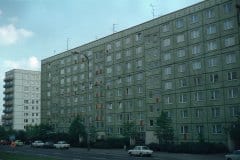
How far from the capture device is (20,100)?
168 meters

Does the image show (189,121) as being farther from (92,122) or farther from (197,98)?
(92,122)

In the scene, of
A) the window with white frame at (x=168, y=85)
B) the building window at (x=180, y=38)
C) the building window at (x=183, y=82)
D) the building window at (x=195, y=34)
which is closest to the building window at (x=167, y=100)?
the window with white frame at (x=168, y=85)

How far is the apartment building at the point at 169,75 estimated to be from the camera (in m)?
63.8

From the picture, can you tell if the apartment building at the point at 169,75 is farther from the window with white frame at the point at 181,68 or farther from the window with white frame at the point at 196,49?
the window with white frame at the point at 196,49

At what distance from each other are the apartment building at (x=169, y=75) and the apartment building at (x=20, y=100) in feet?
221

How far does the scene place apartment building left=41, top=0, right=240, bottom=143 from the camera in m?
63.8

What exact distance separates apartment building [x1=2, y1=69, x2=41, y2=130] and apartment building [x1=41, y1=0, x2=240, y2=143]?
67.4 meters

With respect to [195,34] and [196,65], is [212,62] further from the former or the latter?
[195,34]

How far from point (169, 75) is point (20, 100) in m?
107

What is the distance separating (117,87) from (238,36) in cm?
3259

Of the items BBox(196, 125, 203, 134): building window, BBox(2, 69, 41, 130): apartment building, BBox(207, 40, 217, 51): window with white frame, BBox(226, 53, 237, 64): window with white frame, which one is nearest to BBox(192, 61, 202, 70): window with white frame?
BBox(207, 40, 217, 51): window with white frame

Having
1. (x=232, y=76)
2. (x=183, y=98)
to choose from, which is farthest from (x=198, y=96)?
(x=232, y=76)

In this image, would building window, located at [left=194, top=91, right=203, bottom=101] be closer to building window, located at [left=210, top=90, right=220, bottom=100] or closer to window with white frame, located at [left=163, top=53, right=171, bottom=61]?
building window, located at [left=210, top=90, right=220, bottom=100]

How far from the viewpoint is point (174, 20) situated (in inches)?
2881
